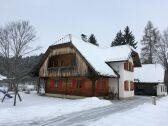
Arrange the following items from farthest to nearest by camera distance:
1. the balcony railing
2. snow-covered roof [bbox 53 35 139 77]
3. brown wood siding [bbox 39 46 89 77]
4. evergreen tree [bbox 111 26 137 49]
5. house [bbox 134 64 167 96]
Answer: evergreen tree [bbox 111 26 137 49] → house [bbox 134 64 167 96] → the balcony railing → snow-covered roof [bbox 53 35 139 77] → brown wood siding [bbox 39 46 89 77]

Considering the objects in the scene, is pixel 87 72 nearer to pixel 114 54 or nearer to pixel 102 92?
pixel 102 92

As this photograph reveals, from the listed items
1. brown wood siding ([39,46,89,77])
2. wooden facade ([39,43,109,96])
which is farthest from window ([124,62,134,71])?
brown wood siding ([39,46,89,77])

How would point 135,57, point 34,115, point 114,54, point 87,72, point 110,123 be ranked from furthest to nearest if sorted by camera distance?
point 135,57 → point 114,54 → point 87,72 → point 34,115 → point 110,123

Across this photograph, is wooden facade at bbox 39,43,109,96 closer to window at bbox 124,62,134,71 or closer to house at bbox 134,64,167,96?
window at bbox 124,62,134,71

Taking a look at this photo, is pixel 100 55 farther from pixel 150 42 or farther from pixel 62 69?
pixel 150 42

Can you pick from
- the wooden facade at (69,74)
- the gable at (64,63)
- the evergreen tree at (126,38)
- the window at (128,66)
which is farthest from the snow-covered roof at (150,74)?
the gable at (64,63)

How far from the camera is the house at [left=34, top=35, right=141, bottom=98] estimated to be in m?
26.6

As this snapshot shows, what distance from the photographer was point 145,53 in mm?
55219

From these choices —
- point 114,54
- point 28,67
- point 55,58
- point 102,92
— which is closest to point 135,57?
point 114,54

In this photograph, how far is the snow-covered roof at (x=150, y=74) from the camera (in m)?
40.6

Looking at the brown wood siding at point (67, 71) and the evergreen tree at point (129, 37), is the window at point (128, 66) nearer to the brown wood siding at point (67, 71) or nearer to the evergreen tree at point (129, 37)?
the brown wood siding at point (67, 71)

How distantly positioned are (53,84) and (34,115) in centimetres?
1778

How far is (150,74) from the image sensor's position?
42469 millimetres

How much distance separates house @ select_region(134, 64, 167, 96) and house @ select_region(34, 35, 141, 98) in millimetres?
8648
